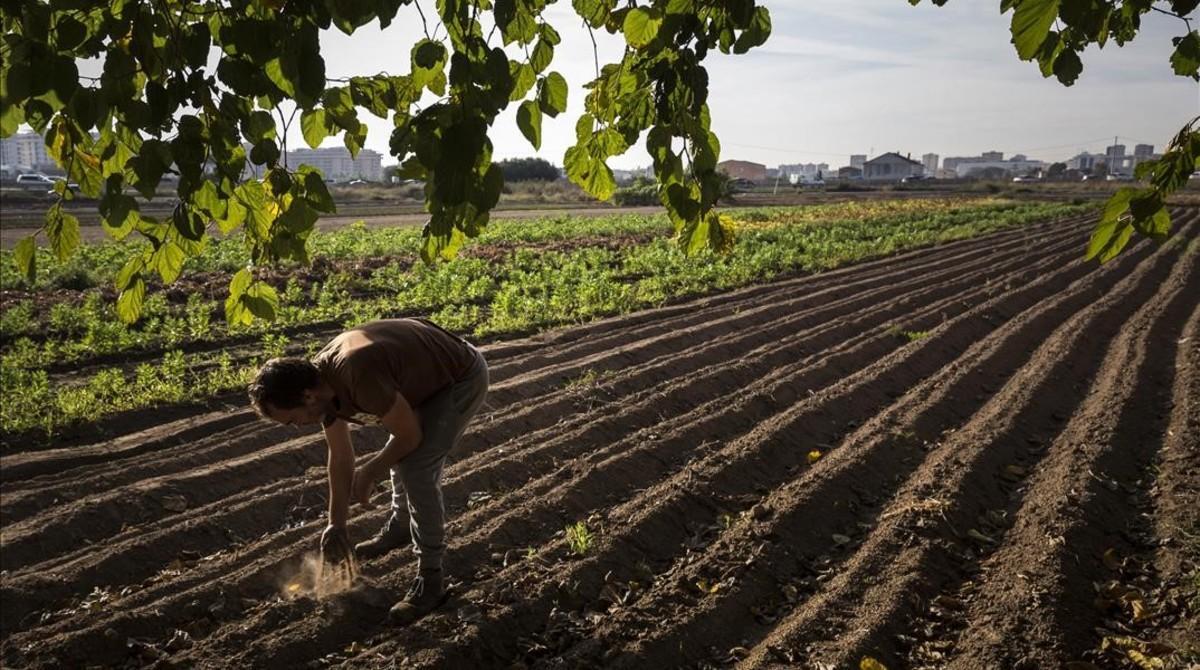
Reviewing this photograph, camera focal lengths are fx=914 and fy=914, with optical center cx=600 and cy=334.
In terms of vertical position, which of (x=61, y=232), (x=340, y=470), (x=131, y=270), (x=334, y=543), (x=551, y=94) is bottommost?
(x=334, y=543)

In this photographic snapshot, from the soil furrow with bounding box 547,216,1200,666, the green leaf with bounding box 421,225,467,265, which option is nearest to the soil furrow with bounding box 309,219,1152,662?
the soil furrow with bounding box 547,216,1200,666

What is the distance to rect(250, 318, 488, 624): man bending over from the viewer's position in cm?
384

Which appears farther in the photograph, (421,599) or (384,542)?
(384,542)

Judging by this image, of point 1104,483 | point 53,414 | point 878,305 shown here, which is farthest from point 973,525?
Answer: point 878,305

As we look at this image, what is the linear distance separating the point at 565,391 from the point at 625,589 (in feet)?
12.7

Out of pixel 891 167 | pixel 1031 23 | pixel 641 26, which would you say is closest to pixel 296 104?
pixel 641 26

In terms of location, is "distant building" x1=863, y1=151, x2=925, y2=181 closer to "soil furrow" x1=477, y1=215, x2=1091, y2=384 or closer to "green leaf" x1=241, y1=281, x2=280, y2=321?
"soil furrow" x1=477, y1=215, x2=1091, y2=384

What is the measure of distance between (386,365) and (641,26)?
2.12 m

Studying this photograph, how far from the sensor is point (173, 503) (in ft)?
20.1

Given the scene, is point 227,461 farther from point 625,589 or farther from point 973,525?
point 973,525

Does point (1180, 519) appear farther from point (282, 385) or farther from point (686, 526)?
point (282, 385)

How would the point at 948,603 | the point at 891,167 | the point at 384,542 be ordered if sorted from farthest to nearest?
the point at 891,167
the point at 384,542
the point at 948,603

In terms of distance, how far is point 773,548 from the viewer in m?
5.36

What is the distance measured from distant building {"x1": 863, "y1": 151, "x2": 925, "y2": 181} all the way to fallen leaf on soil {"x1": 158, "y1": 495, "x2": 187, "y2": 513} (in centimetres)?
12787
